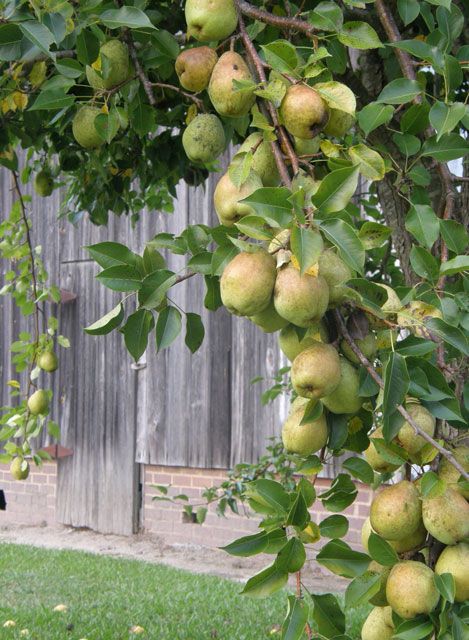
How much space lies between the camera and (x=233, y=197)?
4.51 ft

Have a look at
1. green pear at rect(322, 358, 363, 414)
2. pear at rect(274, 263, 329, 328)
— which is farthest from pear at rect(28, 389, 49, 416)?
pear at rect(274, 263, 329, 328)

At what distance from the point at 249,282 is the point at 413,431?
1.15 feet

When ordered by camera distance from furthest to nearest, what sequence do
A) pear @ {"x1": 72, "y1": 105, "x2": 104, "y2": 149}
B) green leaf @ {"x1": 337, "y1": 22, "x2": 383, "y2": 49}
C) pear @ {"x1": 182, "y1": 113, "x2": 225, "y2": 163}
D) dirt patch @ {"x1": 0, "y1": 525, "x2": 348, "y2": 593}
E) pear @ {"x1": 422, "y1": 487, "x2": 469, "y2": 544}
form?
dirt patch @ {"x1": 0, "y1": 525, "x2": 348, "y2": 593} < pear @ {"x1": 72, "y1": 105, "x2": 104, "y2": 149} < pear @ {"x1": 182, "y1": 113, "x2": 225, "y2": 163} < green leaf @ {"x1": 337, "y1": 22, "x2": 383, "y2": 49} < pear @ {"x1": 422, "y1": 487, "x2": 469, "y2": 544}

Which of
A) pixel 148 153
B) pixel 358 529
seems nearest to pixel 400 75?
pixel 148 153

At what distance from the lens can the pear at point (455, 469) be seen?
1.33 metres

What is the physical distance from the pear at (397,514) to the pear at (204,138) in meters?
0.74

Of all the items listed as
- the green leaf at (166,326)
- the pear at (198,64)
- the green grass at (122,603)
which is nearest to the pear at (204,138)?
the pear at (198,64)

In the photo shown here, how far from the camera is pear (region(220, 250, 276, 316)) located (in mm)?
1209

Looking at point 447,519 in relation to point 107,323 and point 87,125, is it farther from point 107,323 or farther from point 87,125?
point 87,125

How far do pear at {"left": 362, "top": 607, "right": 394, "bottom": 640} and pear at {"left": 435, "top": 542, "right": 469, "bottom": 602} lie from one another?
0.20 meters

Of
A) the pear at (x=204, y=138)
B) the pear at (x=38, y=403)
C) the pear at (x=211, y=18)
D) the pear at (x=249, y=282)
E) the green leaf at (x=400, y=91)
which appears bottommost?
the pear at (x=38, y=403)

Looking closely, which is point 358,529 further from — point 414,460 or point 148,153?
point 414,460

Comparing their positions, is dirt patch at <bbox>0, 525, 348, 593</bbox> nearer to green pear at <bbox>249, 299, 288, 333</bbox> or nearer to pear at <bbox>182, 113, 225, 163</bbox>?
pear at <bbox>182, 113, 225, 163</bbox>

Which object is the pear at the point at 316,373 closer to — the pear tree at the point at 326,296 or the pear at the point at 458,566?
the pear tree at the point at 326,296
